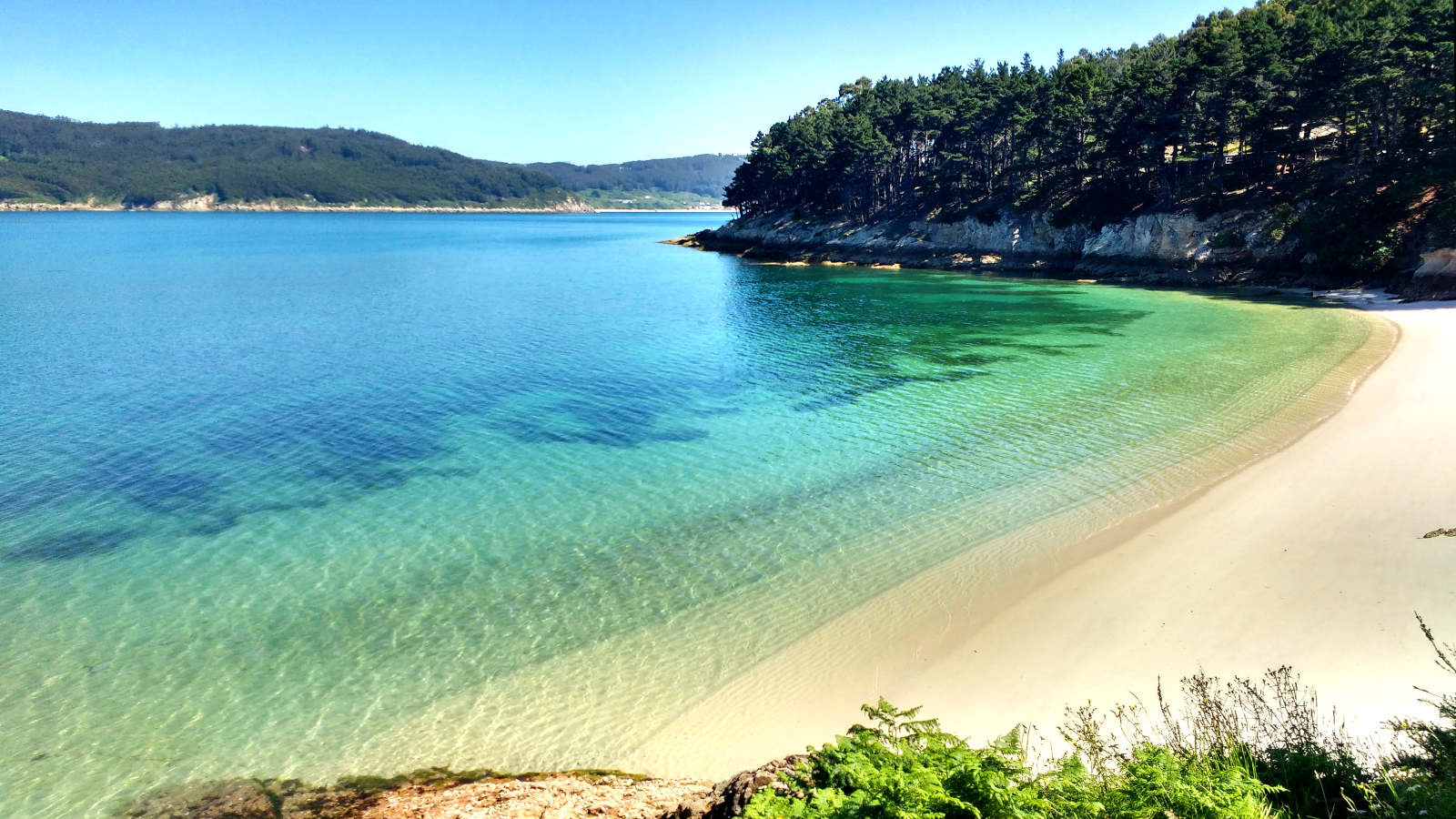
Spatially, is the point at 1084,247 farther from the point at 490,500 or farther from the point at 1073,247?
the point at 490,500

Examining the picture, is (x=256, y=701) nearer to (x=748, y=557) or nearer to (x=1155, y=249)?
(x=748, y=557)

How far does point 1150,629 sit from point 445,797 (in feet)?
32.2

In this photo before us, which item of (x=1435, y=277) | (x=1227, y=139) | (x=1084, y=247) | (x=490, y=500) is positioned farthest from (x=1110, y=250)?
(x=490, y=500)

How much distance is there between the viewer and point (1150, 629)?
10.9 m

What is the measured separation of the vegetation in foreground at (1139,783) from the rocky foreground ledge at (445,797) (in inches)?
49.4

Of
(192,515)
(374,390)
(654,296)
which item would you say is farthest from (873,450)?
(654,296)

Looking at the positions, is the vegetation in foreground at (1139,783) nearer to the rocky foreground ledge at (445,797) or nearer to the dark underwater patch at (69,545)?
the rocky foreground ledge at (445,797)

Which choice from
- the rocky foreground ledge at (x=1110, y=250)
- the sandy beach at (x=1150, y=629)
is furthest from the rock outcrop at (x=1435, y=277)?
the sandy beach at (x=1150, y=629)

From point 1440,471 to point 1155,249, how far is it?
150ft

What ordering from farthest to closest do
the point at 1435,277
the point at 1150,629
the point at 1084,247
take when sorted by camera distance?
the point at 1084,247 → the point at 1435,277 → the point at 1150,629

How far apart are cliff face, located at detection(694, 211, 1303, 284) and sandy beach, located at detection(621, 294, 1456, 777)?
4190cm

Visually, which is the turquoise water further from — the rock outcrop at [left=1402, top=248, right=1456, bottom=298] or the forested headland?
the forested headland

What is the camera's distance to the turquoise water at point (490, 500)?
966 centimetres

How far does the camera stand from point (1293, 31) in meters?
50.9
